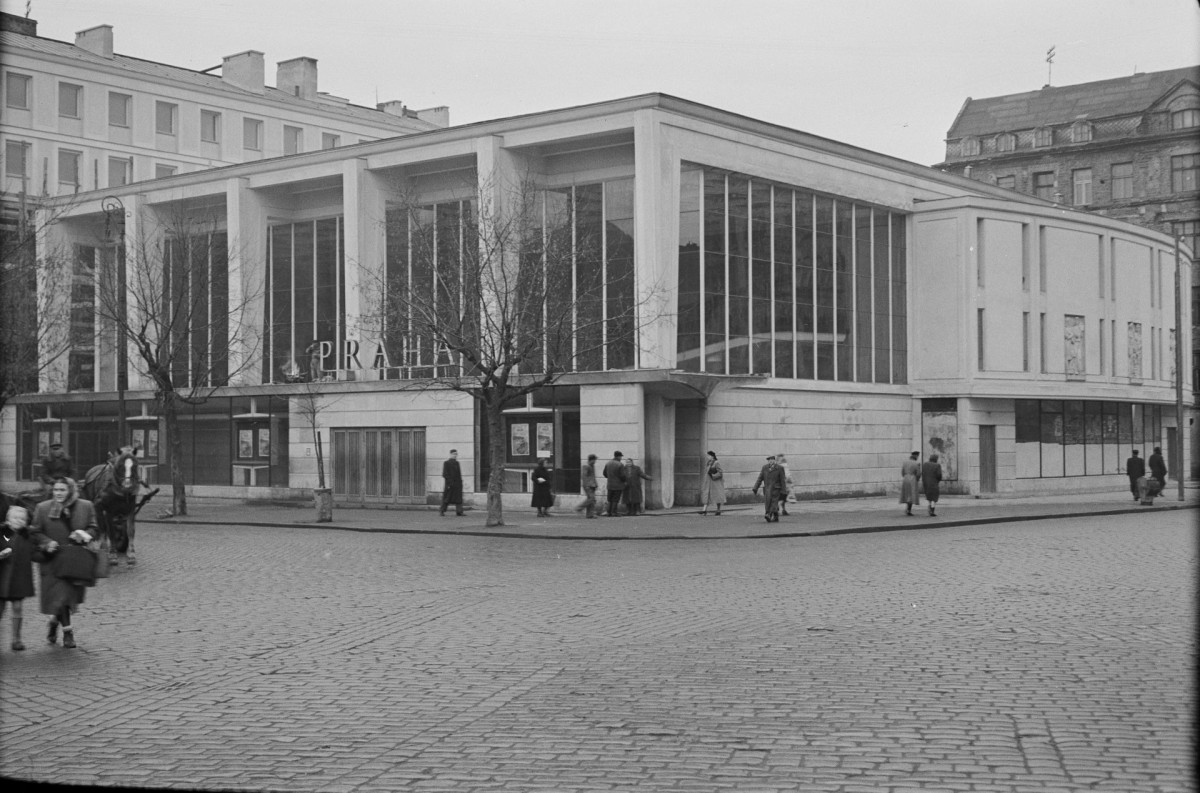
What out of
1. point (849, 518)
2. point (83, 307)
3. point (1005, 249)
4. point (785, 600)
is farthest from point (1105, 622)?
point (83, 307)

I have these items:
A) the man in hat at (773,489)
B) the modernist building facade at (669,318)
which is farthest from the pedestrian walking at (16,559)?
the modernist building facade at (669,318)

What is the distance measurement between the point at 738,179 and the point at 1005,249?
42.6ft

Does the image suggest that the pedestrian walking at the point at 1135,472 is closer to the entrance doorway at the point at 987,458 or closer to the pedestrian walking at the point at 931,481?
the entrance doorway at the point at 987,458

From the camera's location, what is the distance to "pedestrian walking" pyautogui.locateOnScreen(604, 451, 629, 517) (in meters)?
33.0

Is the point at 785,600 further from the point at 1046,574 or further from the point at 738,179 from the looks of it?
the point at 738,179

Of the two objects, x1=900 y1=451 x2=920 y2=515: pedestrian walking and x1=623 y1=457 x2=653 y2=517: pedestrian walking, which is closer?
x1=900 y1=451 x2=920 y2=515: pedestrian walking

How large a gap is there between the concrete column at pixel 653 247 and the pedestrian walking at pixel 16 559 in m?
23.3

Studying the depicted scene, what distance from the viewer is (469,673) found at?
10.6 metres

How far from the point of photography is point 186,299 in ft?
138

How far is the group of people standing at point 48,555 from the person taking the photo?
11.9 m

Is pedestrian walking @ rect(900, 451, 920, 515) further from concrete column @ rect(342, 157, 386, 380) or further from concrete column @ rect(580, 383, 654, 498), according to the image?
concrete column @ rect(342, 157, 386, 380)

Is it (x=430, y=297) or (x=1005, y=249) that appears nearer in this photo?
(x=430, y=297)

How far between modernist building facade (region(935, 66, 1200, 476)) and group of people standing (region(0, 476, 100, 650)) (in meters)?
61.3

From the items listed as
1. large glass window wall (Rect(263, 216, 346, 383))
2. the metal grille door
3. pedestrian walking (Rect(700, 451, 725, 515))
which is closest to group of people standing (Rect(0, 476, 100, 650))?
pedestrian walking (Rect(700, 451, 725, 515))
